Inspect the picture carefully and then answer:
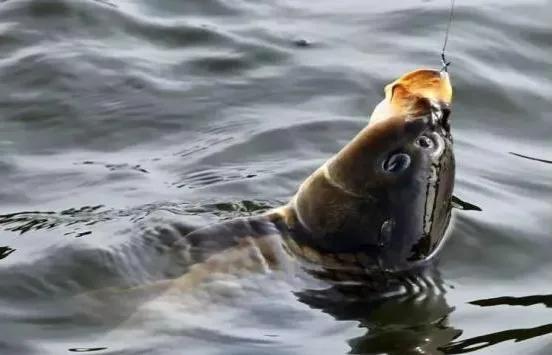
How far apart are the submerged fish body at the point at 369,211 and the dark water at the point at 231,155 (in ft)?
0.43

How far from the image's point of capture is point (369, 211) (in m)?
4.64

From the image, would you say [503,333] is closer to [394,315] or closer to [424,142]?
[394,315]

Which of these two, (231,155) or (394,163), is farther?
(231,155)

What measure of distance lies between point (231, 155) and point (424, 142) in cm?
182

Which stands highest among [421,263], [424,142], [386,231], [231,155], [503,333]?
[231,155]

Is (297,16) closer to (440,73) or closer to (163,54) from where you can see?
(163,54)

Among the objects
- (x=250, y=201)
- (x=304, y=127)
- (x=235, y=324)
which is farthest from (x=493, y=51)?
(x=235, y=324)

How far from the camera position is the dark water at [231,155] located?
445cm

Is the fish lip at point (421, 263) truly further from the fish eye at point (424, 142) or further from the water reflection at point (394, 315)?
the fish eye at point (424, 142)

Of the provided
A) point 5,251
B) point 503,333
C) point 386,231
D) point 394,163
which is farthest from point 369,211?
point 5,251

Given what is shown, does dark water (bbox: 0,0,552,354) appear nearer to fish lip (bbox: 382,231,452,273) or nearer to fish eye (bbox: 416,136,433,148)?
fish lip (bbox: 382,231,452,273)

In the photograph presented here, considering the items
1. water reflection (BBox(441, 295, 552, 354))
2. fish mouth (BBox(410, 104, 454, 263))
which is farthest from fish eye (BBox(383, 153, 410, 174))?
water reflection (BBox(441, 295, 552, 354))

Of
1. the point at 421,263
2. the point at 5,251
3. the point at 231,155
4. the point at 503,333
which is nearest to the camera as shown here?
the point at 503,333

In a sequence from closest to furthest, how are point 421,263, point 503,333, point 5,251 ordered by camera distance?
point 503,333
point 421,263
point 5,251
